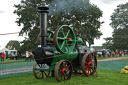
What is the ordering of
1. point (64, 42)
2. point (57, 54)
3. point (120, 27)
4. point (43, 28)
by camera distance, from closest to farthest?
point (43, 28), point (57, 54), point (64, 42), point (120, 27)

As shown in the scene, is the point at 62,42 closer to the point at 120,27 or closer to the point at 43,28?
the point at 43,28

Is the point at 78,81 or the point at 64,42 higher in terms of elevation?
the point at 64,42

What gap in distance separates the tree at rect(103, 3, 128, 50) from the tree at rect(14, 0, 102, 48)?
12387mm

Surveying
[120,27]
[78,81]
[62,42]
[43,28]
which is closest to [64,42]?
[62,42]

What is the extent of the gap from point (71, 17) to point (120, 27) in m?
21.0

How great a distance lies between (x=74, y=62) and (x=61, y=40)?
5.55 feet

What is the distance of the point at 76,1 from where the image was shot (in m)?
21.8

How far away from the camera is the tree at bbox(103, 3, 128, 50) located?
3719 centimetres

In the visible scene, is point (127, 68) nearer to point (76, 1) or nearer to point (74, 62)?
point (74, 62)

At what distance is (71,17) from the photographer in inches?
955

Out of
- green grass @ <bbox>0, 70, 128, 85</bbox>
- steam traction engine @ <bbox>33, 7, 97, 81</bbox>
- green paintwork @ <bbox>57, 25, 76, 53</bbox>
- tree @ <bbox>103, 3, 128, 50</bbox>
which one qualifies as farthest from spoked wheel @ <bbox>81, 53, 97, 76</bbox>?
tree @ <bbox>103, 3, 128, 50</bbox>

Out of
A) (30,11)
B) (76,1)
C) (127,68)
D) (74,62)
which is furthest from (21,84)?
(30,11)

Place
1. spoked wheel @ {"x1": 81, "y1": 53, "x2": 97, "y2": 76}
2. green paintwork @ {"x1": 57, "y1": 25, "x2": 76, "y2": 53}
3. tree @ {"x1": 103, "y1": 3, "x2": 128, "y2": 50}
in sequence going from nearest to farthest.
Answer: green paintwork @ {"x1": 57, "y1": 25, "x2": 76, "y2": 53}, spoked wheel @ {"x1": 81, "y1": 53, "x2": 97, "y2": 76}, tree @ {"x1": 103, "y1": 3, "x2": 128, "y2": 50}

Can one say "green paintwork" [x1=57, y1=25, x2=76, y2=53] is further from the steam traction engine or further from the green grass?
the green grass
